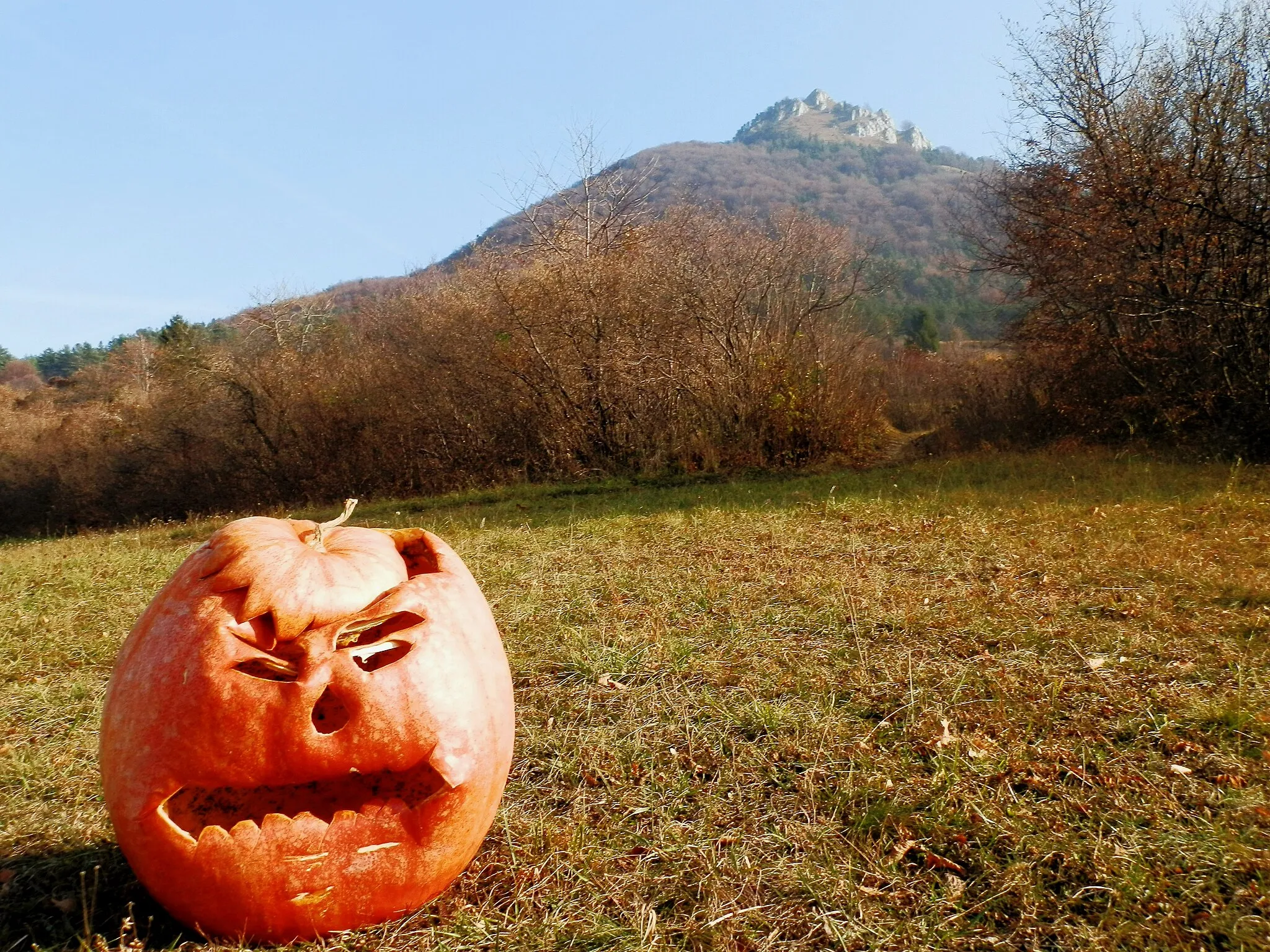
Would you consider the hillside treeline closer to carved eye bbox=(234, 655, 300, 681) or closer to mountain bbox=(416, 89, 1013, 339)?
mountain bbox=(416, 89, 1013, 339)

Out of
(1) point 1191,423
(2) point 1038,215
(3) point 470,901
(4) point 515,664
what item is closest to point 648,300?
(2) point 1038,215

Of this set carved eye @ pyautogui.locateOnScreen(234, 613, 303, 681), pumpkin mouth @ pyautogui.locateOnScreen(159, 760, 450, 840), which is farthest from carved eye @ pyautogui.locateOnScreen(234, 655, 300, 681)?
pumpkin mouth @ pyautogui.locateOnScreen(159, 760, 450, 840)

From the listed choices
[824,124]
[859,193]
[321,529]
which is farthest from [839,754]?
[824,124]

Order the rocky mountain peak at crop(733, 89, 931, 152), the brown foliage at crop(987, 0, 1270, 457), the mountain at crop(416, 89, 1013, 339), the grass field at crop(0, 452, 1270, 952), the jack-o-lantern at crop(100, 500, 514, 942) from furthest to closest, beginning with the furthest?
the rocky mountain peak at crop(733, 89, 931, 152), the mountain at crop(416, 89, 1013, 339), the brown foliage at crop(987, 0, 1270, 457), the grass field at crop(0, 452, 1270, 952), the jack-o-lantern at crop(100, 500, 514, 942)

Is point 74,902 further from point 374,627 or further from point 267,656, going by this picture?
point 374,627

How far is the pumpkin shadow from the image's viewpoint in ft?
6.98

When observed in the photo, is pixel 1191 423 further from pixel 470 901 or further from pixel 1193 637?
pixel 470 901

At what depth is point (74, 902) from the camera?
2.26 m

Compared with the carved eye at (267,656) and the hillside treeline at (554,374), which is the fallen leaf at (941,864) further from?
the hillside treeline at (554,374)

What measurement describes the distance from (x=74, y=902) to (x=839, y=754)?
2453mm

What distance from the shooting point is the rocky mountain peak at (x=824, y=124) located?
11694cm

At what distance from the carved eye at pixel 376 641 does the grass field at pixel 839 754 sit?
715 millimetres

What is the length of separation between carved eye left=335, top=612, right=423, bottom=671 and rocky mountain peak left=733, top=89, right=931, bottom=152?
118 meters

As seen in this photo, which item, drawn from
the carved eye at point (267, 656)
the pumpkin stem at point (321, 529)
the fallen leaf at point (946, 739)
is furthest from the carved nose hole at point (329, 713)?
the fallen leaf at point (946, 739)
